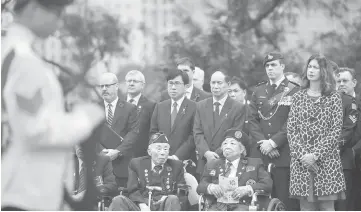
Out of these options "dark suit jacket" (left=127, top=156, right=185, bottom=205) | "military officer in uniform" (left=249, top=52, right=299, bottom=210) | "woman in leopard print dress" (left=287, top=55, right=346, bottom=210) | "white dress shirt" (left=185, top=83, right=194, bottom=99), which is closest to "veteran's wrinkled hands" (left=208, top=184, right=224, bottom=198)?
Answer: "dark suit jacket" (left=127, top=156, right=185, bottom=205)

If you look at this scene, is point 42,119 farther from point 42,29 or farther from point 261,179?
point 261,179

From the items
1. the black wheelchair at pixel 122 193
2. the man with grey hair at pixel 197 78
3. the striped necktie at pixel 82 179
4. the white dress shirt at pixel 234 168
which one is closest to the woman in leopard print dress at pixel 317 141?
the white dress shirt at pixel 234 168

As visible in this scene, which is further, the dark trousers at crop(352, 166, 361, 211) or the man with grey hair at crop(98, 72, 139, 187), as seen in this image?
the man with grey hair at crop(98, 72, 139, 187)

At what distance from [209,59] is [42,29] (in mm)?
8627

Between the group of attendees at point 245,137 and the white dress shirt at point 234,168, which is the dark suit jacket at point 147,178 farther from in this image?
the white dress shirt at point 234,168

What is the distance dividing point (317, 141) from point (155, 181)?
1.77 metres

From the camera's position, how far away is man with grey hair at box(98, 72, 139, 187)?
25.9 ft

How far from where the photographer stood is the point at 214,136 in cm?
775

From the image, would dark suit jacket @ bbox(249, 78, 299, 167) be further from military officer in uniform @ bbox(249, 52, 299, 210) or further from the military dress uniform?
the military dress uniform

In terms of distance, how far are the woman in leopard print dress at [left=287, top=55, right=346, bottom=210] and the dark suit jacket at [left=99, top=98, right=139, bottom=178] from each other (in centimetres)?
198

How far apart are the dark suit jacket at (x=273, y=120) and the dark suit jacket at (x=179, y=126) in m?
0.76

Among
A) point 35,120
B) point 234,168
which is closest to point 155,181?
point 234,168

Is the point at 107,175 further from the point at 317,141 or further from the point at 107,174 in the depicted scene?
the point at 317,141

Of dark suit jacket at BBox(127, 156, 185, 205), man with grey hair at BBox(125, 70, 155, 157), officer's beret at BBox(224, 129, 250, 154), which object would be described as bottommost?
dark suit jacket at BBox(127, 156, 185, 205)
